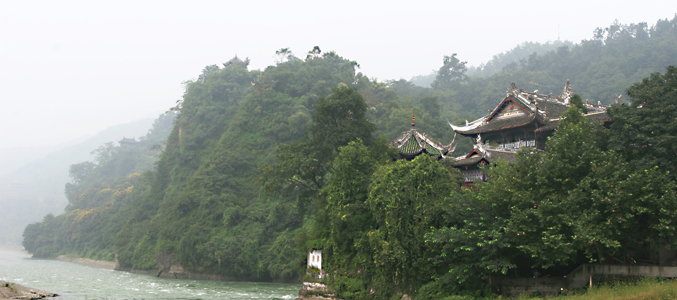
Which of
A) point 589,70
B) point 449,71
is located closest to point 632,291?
point 589,70

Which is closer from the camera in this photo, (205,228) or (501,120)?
(501,120)

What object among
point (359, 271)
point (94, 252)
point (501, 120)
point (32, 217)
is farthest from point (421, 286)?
point (32, 217)

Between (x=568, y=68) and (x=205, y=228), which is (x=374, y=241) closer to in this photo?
(x=205, y=228)

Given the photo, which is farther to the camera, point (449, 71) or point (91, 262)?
point (449, 71)

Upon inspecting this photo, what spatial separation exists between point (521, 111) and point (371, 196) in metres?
11.6

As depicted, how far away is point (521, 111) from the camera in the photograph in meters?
30.2

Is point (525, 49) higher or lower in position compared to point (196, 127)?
higher

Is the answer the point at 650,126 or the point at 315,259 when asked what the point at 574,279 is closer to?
the point at 650,126

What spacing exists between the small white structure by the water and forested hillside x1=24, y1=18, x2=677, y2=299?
0.57m

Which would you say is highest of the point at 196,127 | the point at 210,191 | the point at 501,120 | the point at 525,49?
the point at 525,49

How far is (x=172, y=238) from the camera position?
53906mm

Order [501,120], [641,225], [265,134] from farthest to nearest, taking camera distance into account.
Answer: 1. [265,134]
2. [501,120]
3. [641,225]

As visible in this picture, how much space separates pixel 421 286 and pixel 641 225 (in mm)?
8731

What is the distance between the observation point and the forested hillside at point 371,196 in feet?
56.7
